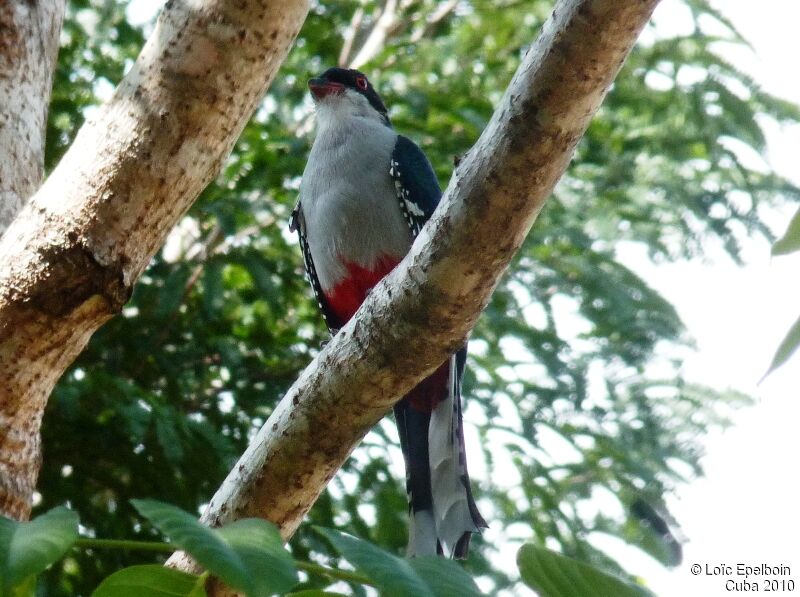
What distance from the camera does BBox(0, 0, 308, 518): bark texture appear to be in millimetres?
2244

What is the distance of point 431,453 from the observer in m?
3.56

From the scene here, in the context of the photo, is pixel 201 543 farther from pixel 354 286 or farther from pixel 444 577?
pixel 354 286

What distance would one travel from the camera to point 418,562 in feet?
3.70

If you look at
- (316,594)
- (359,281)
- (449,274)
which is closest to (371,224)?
(359,281)

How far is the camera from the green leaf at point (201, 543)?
987mm

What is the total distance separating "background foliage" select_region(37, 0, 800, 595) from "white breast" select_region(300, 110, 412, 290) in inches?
10.2

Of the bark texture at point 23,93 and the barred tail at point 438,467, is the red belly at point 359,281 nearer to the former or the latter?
the barred tail at point 438,467

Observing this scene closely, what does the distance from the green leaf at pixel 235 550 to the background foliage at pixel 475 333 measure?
244cm

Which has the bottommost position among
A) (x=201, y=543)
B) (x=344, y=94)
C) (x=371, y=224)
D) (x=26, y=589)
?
(x=26, y=589)

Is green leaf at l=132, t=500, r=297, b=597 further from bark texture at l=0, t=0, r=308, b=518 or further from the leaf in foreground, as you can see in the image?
bark texture at l=0, t=0, r=308, b=518

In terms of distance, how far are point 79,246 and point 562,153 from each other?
1084 millimetres

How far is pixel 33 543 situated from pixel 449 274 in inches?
47.0

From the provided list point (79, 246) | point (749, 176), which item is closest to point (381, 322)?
point (79, 246)

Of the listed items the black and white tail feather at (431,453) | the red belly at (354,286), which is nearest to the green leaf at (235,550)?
the black and white tail feather at (431,453)
